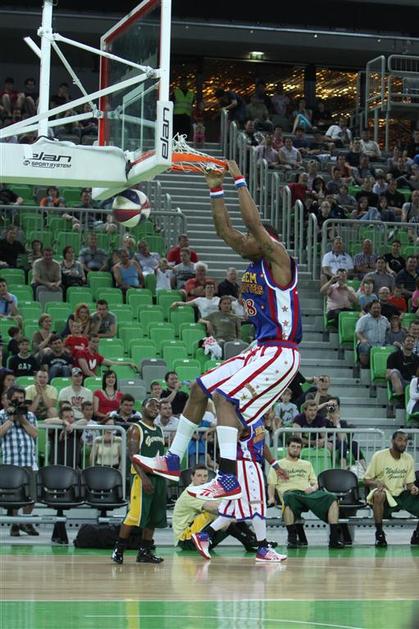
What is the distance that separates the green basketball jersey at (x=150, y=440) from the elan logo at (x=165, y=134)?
3.70 m

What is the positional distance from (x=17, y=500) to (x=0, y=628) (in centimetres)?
751

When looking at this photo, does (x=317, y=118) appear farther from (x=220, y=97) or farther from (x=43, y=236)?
(x=43, y=236)

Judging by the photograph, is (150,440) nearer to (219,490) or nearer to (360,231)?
(219,490)

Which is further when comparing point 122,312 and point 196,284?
point 196,284

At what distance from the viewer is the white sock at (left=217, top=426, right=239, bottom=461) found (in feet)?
38.2

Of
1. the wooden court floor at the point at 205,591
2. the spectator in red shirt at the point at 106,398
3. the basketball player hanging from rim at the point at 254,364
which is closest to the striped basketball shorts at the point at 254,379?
the basketball player hanging from rim at the point at 254,364

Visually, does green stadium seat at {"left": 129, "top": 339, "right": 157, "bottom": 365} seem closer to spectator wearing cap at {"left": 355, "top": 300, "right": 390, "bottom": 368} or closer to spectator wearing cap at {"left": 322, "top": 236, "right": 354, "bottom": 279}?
spectator wearing cap at {"left": 355, "top": 300, "right": 390, "bottom": 368}

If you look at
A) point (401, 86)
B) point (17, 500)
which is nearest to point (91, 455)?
point (17, 500)

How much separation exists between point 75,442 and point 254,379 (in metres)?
6.25

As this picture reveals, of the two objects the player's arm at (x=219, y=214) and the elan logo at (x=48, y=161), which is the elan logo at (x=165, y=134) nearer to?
the elan logo at (x=48, y=161)

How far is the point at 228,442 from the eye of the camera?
463 inches

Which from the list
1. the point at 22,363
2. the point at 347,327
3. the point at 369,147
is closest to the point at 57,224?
the point at 22,363

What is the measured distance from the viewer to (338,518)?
56.3 feet

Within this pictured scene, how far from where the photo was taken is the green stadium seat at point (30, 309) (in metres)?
21.4
